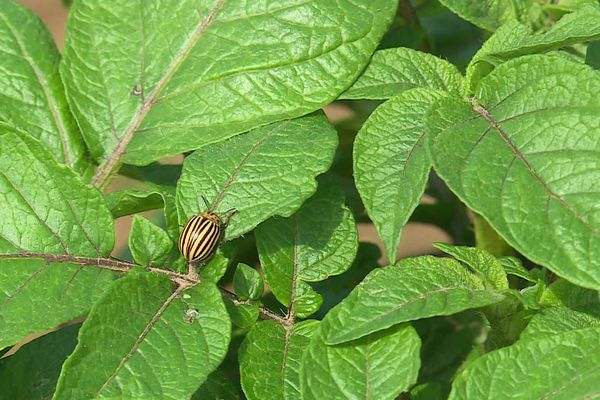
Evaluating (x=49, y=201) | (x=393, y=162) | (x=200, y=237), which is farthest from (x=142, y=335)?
(x=393, y=162)

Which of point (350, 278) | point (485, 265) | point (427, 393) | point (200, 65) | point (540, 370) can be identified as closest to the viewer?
point (540, 370)

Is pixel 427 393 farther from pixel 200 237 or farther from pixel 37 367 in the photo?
pixel 37 367

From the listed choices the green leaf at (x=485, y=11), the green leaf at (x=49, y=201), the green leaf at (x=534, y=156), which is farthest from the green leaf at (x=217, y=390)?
the green leaf at (x=485, y=11)

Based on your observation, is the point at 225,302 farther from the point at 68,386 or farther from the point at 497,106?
the point at 497,106

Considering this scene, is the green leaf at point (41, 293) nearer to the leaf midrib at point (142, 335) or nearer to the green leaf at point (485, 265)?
the leaf midrib at point (142, 335)

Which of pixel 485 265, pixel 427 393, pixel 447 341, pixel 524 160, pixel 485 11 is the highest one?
pixel 485 11

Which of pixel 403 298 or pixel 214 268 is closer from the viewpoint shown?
pixel 403 298

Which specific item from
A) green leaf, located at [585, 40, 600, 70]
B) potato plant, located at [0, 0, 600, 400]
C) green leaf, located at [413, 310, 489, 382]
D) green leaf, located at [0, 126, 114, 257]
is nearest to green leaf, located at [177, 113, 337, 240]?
potato plant, located at [0, 0, 600, 400]
